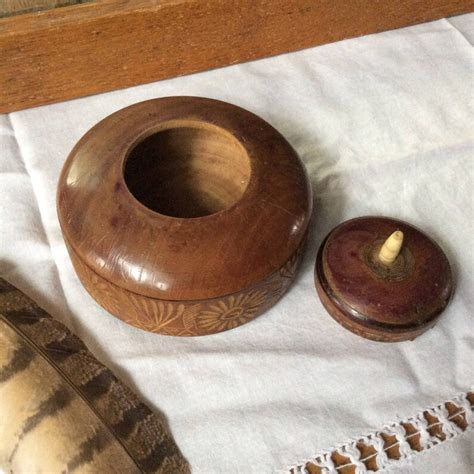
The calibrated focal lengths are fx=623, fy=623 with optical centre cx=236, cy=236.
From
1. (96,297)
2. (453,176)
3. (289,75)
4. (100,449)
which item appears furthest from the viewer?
(289,75)

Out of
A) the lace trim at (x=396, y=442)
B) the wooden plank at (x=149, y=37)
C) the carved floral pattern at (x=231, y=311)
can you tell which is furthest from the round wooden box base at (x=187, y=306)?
the wooden plank at (x=149, y=37)

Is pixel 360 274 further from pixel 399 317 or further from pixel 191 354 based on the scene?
pixel 191 354

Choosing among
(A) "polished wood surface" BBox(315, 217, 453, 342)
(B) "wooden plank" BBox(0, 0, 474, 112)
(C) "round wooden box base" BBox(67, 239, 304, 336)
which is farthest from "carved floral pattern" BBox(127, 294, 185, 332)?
(B) "wooden plank" BBox(0, 0, 474, 112)

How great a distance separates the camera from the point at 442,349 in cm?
78

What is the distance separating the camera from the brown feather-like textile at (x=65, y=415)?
2.04ft

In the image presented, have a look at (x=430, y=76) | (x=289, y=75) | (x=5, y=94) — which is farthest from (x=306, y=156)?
(x=5, y=94)

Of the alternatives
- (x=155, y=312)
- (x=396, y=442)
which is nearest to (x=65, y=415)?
(x=155, y=312)

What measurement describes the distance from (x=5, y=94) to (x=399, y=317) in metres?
0.68

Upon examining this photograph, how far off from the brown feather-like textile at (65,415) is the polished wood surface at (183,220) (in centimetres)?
8

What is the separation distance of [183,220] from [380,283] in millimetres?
242

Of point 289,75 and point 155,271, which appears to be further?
point 289,75

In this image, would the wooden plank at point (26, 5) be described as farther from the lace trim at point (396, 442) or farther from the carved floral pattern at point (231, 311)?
the lace trim at point (396, 442)

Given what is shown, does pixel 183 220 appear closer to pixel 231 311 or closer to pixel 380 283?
pixel 231 311

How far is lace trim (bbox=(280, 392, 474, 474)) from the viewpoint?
693 millimetres
